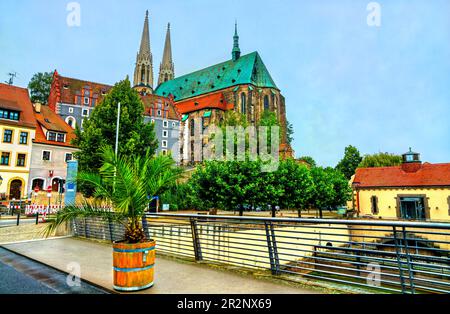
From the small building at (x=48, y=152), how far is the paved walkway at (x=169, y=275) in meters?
27.2

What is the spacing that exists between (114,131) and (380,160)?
4705 cm

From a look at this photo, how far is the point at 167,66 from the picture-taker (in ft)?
309

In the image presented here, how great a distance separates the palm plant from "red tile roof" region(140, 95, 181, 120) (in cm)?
5035

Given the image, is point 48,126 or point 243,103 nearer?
point 48,126

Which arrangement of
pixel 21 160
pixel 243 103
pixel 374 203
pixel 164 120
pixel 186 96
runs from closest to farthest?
pixel 21 160 < pixel 374 203 < pixel 164 120 < pixel 243 103 < pixel 186 96

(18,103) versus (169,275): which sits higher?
(18,103)

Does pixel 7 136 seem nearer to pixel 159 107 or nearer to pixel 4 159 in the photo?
pixel 4 159

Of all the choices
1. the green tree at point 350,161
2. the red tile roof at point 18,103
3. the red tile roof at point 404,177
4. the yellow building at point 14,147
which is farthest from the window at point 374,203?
the red tile roof at point 18,103

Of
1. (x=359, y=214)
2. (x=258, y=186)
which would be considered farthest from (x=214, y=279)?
(x=359, y=214)

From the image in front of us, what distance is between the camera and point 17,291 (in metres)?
4.63

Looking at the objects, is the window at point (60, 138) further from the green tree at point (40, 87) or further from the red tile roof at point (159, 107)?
the green tree at point (40, 87)

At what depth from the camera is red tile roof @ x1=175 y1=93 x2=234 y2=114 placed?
64887mm

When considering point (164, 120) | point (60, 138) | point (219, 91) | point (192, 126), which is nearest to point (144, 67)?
point (219, 91)

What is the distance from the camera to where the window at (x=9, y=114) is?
101ft
